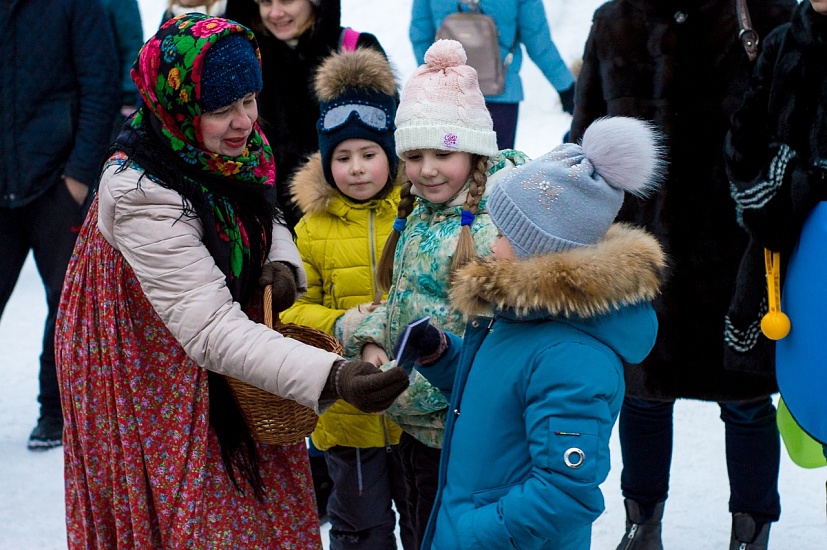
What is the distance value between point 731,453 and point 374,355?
1.18 metres

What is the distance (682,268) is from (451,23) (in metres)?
2.51

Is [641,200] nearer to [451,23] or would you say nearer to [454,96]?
[454,96]

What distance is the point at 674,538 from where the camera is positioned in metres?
3.47

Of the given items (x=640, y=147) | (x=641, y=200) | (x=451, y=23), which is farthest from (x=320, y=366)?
(x=451, y=23)

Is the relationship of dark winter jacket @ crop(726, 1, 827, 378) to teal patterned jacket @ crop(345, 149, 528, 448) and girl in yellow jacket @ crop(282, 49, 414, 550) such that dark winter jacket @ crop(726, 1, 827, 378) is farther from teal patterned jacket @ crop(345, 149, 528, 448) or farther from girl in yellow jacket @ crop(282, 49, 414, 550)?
girl in yellow jacket @ crop(282, 49, 414, 550)

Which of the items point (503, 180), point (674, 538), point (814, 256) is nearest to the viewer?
point (503, 180)

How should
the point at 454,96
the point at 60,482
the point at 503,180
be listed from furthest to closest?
the point at 60,482
the point at 454,96
the point at 503,180

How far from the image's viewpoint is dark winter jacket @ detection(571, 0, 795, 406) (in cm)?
302

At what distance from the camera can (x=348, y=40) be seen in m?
3.67

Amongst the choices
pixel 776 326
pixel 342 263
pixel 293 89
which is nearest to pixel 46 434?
pixel 293 89

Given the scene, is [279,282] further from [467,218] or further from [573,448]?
[573,448]

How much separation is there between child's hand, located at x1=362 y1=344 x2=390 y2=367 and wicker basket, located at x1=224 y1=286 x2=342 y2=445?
27 centimetres

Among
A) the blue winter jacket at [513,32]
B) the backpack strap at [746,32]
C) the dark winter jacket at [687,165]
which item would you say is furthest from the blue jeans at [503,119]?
the backpack strap at [746,32]

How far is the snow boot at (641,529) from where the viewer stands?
322cm
